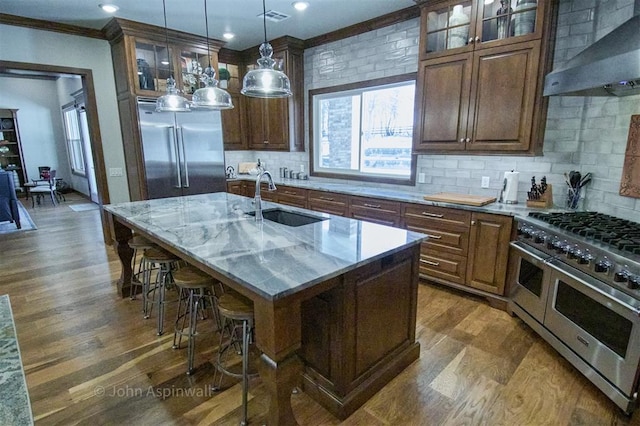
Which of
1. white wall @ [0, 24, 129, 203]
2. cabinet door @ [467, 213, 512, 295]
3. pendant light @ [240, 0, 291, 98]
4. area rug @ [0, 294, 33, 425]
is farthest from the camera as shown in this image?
white wall @ [0, 24, 129, 203]

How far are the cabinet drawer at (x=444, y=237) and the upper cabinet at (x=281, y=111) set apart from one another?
91.4 inches

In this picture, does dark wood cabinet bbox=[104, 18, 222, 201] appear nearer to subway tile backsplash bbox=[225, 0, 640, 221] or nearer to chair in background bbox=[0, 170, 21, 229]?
subway tile backsplash bbox=[225, 0, 640, 221]

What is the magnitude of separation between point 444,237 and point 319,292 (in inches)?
79.1

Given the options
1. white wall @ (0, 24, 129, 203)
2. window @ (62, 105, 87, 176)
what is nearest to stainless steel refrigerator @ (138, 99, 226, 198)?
white wall @ (0, 24, 129, 203)

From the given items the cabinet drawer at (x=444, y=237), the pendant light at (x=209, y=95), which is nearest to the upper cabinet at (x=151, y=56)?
the pendant light at (x=209, y=95)

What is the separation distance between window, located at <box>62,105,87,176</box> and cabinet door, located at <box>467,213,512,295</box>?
859 cm

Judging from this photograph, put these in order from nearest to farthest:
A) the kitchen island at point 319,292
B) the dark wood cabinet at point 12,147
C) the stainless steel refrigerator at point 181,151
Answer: the kitchen island at point 319,292 < the stainless steel refrigerator at point 181,151 < the dark wood cabinet at point 12,147

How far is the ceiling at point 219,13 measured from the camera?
11.3ft

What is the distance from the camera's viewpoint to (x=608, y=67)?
178cm

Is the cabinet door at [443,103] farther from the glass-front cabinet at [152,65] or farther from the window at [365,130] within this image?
the glass-front cabinet at [152,65]

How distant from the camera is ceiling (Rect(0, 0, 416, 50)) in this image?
11.3ft

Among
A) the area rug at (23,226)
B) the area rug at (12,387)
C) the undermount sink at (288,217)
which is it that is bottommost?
the area rug at (23,226)

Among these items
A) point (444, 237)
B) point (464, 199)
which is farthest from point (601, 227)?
point (444, 237)

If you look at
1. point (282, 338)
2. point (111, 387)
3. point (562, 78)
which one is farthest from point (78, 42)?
point (562, 78)
